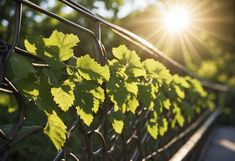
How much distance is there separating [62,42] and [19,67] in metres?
0.27

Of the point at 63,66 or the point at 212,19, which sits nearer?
the point at 63,66

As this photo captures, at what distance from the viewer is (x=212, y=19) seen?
28.9 meters

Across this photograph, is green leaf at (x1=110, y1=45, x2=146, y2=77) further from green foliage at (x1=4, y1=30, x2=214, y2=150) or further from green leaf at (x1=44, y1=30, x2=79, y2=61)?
green leaf at (x1=44, y1=30, x2=79, y2=61)

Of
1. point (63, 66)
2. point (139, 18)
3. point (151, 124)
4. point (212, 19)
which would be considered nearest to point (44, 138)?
point (151, 124)

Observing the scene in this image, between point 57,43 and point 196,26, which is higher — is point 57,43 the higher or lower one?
the lower one

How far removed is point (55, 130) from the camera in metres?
1.73

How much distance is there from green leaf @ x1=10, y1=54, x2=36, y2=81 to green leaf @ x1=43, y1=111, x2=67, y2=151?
0.21 metres

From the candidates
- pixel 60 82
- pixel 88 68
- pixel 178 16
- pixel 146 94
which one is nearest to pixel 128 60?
pixel 146 94

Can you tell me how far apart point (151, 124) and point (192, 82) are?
4.82 feet

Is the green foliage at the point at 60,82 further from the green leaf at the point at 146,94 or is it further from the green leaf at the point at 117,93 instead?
the green leaf at the point at 146,94

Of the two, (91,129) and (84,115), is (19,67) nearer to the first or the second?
(84,115)

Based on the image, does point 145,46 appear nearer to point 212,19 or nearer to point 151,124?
point 151,124

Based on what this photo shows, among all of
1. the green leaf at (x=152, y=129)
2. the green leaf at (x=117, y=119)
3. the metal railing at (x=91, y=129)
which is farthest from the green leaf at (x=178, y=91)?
the green leaf at (x=117, y=119)

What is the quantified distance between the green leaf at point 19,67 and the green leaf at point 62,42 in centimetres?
19
